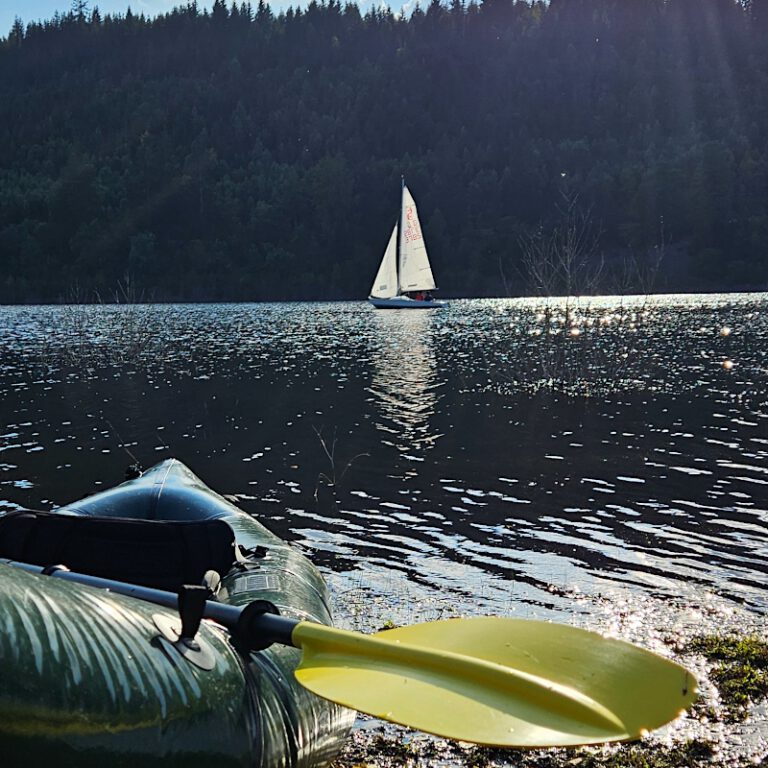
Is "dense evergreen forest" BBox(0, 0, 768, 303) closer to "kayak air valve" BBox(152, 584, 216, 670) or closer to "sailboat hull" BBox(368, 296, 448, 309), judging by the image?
"sailboat hull" BBox(368, 296, 448, 309)

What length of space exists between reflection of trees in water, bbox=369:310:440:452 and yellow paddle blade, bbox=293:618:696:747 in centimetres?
1164

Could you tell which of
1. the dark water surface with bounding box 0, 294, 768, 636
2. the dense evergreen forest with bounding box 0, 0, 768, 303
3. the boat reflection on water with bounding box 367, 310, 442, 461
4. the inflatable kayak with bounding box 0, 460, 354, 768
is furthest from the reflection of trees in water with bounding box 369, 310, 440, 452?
the dense evergreen forest with bounding box 0, 0, 768, 303

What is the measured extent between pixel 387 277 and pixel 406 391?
4372cm

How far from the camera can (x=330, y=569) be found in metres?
8.70

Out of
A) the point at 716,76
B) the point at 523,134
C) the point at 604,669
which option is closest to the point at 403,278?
the point at 604,669

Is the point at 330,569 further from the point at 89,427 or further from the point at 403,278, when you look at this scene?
the point at 403,278

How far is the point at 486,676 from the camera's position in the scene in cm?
344

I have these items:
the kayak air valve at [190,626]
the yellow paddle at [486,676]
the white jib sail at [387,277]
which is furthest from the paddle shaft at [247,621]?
the white jib sail at [387,277]

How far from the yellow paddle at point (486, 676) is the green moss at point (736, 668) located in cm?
198

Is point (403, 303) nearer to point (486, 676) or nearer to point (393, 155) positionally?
point (486, 676)

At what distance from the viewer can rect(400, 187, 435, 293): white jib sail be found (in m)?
62.1

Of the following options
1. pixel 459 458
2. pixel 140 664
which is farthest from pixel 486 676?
pixel 459 458

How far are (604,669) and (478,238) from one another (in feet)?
365

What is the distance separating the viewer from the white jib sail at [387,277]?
6400cm
